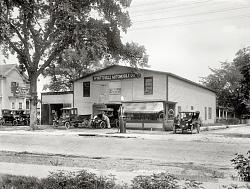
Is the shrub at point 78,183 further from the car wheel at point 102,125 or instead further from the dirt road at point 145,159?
the car wheel at point 102,125

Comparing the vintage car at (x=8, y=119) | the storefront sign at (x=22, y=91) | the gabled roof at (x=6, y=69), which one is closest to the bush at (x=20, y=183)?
the vintage car at (x=8, y=119)

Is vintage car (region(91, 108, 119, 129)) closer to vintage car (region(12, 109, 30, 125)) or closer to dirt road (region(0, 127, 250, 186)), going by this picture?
vintage car (region(12, 109, 30, 125))

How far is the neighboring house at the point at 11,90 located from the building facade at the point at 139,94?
67.3ft

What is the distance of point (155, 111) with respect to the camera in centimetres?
3148

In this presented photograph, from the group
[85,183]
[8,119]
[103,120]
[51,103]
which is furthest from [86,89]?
[85,183]

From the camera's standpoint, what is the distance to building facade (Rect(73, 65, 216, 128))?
32281 mm

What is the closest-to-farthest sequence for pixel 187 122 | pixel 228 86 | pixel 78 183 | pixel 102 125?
pixel 78 183 < pixel 187 122 < pixel 102 125 < pixel 228 86

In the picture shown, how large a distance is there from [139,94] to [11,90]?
1149 inches

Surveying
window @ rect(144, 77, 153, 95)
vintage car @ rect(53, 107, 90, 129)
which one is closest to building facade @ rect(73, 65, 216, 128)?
window @ rect(144, 77, 153, 95)

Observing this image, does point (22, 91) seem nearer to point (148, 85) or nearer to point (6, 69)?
point (6, 69)

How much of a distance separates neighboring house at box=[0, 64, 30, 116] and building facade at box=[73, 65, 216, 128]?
20.5 metres

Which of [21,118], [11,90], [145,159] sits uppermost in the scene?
[11,90]

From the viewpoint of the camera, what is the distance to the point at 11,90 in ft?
186

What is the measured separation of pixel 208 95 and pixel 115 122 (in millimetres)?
14074
